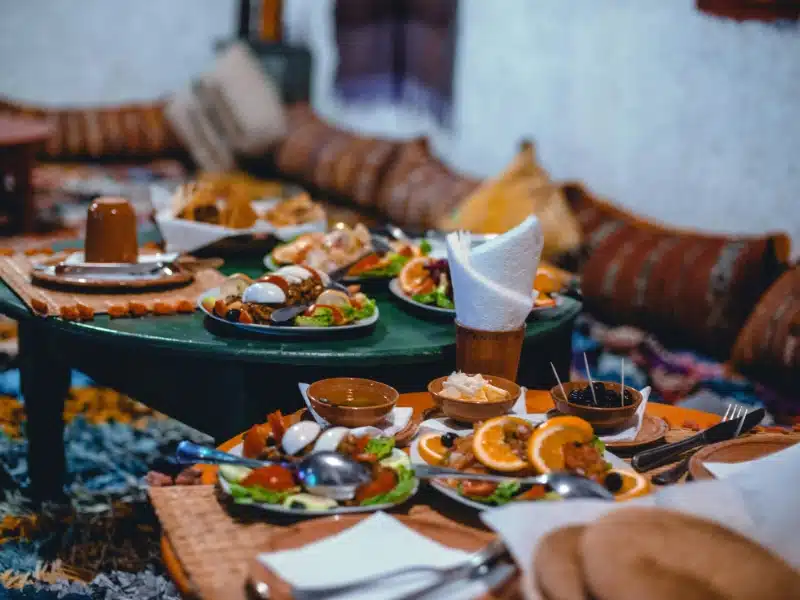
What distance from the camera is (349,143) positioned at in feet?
16.6

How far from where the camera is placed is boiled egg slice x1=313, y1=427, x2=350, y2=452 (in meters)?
1.21

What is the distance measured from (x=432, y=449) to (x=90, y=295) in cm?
97

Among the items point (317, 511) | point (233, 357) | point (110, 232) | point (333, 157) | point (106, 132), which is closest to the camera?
point (317, 511)

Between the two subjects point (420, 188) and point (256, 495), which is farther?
point (420, 188)

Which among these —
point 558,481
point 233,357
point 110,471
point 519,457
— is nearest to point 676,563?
point 558,481

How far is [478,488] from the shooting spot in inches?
45.6

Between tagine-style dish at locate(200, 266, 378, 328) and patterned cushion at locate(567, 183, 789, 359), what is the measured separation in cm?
148

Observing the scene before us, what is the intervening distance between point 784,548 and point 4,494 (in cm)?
198

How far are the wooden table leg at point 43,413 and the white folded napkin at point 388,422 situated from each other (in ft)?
3.50

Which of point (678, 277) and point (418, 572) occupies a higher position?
point (418, 572)

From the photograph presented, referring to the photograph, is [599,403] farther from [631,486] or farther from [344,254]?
[344,254]

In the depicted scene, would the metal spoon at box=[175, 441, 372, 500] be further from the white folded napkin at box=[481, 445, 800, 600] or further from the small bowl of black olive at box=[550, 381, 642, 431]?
the small bowl of black olive at box=[550, 381, 642, 431]

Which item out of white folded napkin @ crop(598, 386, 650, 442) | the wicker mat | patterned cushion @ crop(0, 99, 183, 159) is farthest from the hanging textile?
white folded napkin @ crop(598, 386, 650, 442)

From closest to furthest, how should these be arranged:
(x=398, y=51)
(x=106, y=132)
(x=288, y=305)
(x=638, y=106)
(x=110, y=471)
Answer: (x=288, y=305) → (x=110, y=471) → (x=638, y=106) → (x=398, y=51) → (x=106, y=132)
